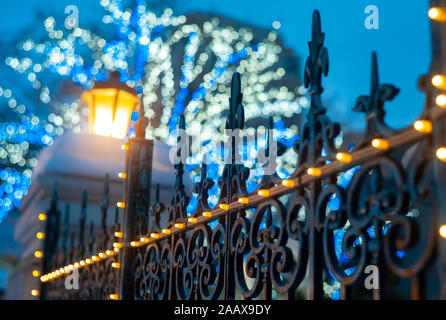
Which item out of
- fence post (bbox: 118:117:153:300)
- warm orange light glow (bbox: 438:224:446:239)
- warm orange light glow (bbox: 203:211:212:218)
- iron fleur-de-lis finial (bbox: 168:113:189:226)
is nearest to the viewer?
warm orange light glow (bbox: 438:224:446:239)

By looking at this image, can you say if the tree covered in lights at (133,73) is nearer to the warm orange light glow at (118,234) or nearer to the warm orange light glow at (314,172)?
the warm orange light glow at (118,234)

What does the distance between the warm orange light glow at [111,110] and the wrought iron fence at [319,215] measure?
8.27 feet

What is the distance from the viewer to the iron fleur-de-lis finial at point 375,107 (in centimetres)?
147

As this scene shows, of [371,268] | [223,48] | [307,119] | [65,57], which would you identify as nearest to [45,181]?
[307,119]

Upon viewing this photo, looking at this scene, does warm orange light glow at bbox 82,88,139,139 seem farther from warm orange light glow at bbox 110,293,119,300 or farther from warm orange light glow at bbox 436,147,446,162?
warm orange light glow at bbox 436,147,446,162

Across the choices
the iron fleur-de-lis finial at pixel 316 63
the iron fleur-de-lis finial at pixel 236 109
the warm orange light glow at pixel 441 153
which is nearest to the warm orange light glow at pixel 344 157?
the iron fleur-de-lis finial at pixel 316 63

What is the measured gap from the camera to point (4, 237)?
805 cm

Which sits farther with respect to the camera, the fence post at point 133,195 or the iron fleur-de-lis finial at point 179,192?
the fence post at point 133,195

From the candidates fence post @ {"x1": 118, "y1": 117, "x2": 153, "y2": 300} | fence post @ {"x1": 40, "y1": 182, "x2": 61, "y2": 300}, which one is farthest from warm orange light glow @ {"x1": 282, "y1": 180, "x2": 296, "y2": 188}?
fence post @ {"x1": 40, "y1": 182, "x2": 61, "y2": 300}

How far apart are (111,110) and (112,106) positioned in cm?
6

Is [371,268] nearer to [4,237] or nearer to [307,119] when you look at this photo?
[307,119]

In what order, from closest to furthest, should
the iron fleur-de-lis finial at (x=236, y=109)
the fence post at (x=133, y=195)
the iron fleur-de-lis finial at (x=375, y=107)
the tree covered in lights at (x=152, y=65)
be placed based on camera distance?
1. the iron fleur-de-lis finial at (x=375, y=107)
2. the iron fleur-de-lis finial at (x=236, y=109)
3. the fence post at (x=133, y=195)
4. the tree covered in lights at (x=152, y=65)

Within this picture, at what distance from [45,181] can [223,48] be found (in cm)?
1115

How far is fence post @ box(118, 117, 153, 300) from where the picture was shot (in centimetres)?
345
